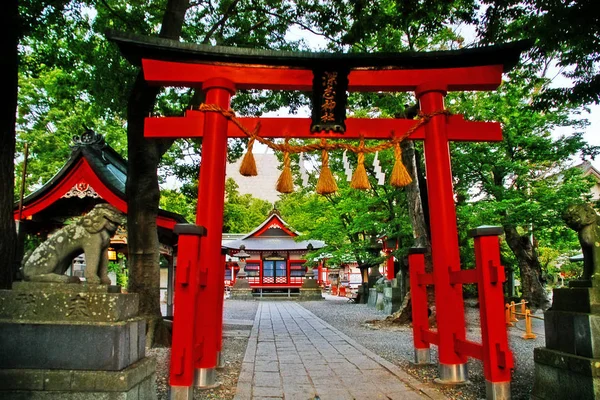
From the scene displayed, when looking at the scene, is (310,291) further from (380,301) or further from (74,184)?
(74,184)

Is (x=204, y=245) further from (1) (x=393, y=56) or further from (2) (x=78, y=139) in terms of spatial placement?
(2) (x=78, y=139)

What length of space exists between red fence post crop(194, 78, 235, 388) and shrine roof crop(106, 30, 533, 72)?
40cm

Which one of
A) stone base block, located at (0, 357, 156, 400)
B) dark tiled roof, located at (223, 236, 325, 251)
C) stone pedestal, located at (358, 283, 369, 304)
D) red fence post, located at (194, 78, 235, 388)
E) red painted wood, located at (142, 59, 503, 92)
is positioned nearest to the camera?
stone base block, located at (0, 357, 156, 400)

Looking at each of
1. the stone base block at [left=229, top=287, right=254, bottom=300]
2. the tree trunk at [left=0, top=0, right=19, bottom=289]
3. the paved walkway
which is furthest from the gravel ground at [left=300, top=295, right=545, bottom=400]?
the stone base block at [left=229, top=287, right=254, bottom=300]

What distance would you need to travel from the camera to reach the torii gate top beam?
17.3ft

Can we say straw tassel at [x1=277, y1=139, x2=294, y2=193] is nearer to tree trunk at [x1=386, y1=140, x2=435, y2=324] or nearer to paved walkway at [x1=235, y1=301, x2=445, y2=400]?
paved walkway at [x1=235, y1=301, x2=445, y2=400]


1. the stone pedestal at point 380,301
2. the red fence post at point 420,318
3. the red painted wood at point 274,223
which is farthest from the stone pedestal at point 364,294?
the red fence post at point 420,318

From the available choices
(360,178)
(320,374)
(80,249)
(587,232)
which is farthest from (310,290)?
(80,249)

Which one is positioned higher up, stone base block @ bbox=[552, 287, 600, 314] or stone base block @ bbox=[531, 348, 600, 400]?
stone base block @ bbox=[552, 287, 600, 314]

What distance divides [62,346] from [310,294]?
22865mm

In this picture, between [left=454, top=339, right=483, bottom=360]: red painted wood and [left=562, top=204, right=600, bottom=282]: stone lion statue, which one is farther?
[left=454, top=339, right=483, bottom=360]: red painted wood

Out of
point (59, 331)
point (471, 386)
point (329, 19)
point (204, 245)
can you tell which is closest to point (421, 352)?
point (471, 386)

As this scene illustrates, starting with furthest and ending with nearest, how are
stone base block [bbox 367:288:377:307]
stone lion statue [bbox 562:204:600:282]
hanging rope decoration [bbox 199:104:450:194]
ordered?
stone base block [bbox 367:288:377:307]
hanging rope decoration [bbox 199:104:450:194]
stone lion statue [bbox 562:204:600:282]

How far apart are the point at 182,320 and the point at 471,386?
3430 mm
